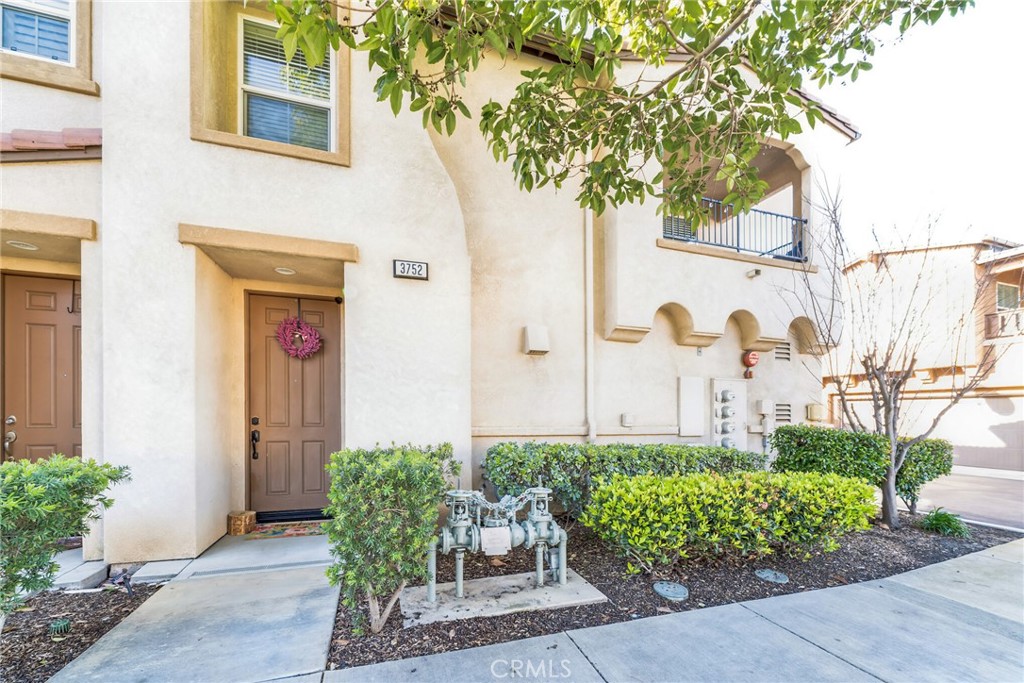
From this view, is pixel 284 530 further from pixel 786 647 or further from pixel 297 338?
pixel 786 647

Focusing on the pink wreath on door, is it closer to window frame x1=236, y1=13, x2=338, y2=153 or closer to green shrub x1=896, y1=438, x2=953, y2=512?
window frame x1=236, y1=13, x2=338, y2=153

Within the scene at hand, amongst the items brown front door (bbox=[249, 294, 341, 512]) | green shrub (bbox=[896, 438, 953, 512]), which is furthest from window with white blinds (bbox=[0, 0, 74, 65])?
green shrub (bbox=[896, 438, 953, 512])

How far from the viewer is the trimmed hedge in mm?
5789

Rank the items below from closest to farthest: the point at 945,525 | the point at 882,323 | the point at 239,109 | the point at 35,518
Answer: the point at 35,518
the point at 239,109
the point at 945,525
the point at 882,323

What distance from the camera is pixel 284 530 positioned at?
505 centimetres

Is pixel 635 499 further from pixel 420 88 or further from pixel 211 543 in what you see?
pixel 211 543

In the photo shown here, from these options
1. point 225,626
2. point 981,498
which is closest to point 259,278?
point 225,626

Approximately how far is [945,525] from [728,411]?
2.78 metres

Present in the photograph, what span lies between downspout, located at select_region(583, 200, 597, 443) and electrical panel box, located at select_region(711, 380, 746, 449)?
2.37 meters

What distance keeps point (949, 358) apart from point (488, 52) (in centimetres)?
1549

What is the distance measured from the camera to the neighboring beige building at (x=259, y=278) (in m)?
4.00

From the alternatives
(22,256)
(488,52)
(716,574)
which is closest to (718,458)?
(716,574)
